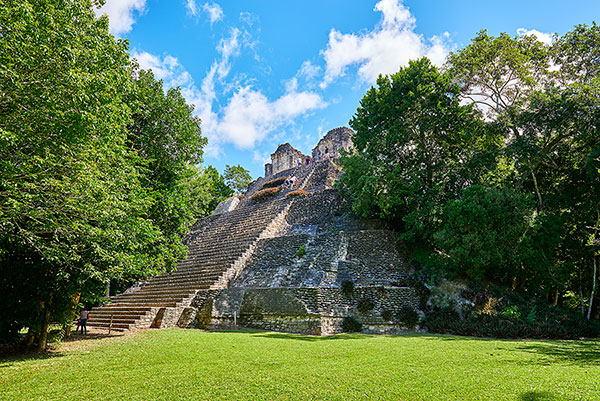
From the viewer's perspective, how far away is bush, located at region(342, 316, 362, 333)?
11.7m

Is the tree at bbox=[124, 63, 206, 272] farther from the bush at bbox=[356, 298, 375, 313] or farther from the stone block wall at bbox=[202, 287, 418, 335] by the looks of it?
the bush at bbox=[356, 298, 375, 313]

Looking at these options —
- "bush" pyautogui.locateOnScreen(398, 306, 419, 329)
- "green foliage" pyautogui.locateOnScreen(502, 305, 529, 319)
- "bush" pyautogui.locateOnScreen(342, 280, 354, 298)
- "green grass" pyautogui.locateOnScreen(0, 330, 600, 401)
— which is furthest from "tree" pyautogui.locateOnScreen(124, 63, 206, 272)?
"green foliage" pyautogui.locateOnScreen(502, 305, 529, 319)

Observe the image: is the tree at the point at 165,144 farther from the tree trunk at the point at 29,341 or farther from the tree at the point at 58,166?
the tree trunk at the point at 29,341

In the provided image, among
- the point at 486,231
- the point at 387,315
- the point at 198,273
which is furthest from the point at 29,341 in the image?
the point at 486,231

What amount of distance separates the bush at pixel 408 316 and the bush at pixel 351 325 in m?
1.66

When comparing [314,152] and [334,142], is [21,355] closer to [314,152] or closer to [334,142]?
[334,142]

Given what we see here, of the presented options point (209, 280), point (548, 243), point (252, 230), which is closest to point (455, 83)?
point (548, 243)

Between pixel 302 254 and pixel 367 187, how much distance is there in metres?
4.61

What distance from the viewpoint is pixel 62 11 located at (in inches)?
243

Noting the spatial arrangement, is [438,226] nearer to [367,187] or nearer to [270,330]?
[367,187]

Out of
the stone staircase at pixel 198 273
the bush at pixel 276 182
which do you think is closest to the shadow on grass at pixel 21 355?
the stone staircase at pixel 198 273

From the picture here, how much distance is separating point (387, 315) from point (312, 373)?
25.5 feet

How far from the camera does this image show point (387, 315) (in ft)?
39.6

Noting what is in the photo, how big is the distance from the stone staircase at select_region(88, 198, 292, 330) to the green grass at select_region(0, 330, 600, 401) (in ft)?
17.3
